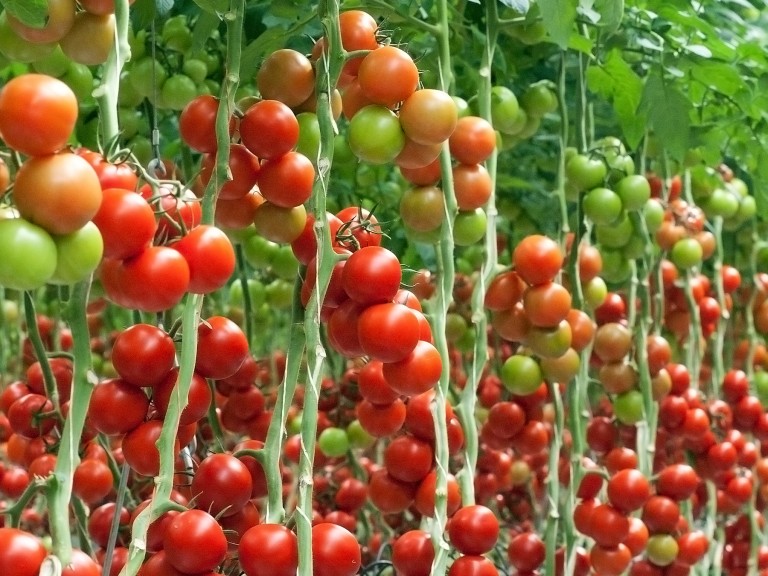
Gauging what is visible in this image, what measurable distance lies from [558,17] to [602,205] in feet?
1.24

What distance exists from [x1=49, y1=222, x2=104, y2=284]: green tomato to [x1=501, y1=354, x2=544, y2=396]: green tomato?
712 millimetres

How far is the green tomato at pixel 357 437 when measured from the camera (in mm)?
1306

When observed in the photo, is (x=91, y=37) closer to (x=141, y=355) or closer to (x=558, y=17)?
(x=141, y=355)

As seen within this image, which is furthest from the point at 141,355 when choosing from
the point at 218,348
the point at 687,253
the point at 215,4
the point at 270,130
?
the point at 687,253

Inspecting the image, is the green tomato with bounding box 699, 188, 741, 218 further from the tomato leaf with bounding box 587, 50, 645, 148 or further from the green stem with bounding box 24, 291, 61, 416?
the green stem with bounding box 24, 291, 61, 416

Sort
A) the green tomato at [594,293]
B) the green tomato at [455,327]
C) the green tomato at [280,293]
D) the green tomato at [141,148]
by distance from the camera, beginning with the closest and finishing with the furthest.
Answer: the green tomato at [141,148]
the green tomato at [594,293]
the green tomato at [455,327]
the green tomato at [280,293]

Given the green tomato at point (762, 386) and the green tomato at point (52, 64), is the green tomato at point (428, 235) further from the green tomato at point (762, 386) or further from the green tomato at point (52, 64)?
Result: the green tomato at point (762, 386)

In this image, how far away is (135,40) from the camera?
98 cm

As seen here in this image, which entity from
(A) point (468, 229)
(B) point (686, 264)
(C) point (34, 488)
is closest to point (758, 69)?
(B) point (686, 264)

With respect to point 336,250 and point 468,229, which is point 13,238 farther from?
point 468,229

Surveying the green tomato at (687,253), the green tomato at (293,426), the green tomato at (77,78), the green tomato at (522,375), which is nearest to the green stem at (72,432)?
the green tomato at (77,78)

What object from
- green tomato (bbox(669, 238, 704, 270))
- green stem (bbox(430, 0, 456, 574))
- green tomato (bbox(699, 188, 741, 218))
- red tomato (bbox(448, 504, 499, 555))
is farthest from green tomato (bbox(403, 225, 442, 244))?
green tomato (bbox(699, 188, 741, 218))

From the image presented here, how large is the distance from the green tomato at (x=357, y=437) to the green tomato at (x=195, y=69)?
1.73 ft

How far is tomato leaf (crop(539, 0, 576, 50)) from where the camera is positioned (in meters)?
0.80
